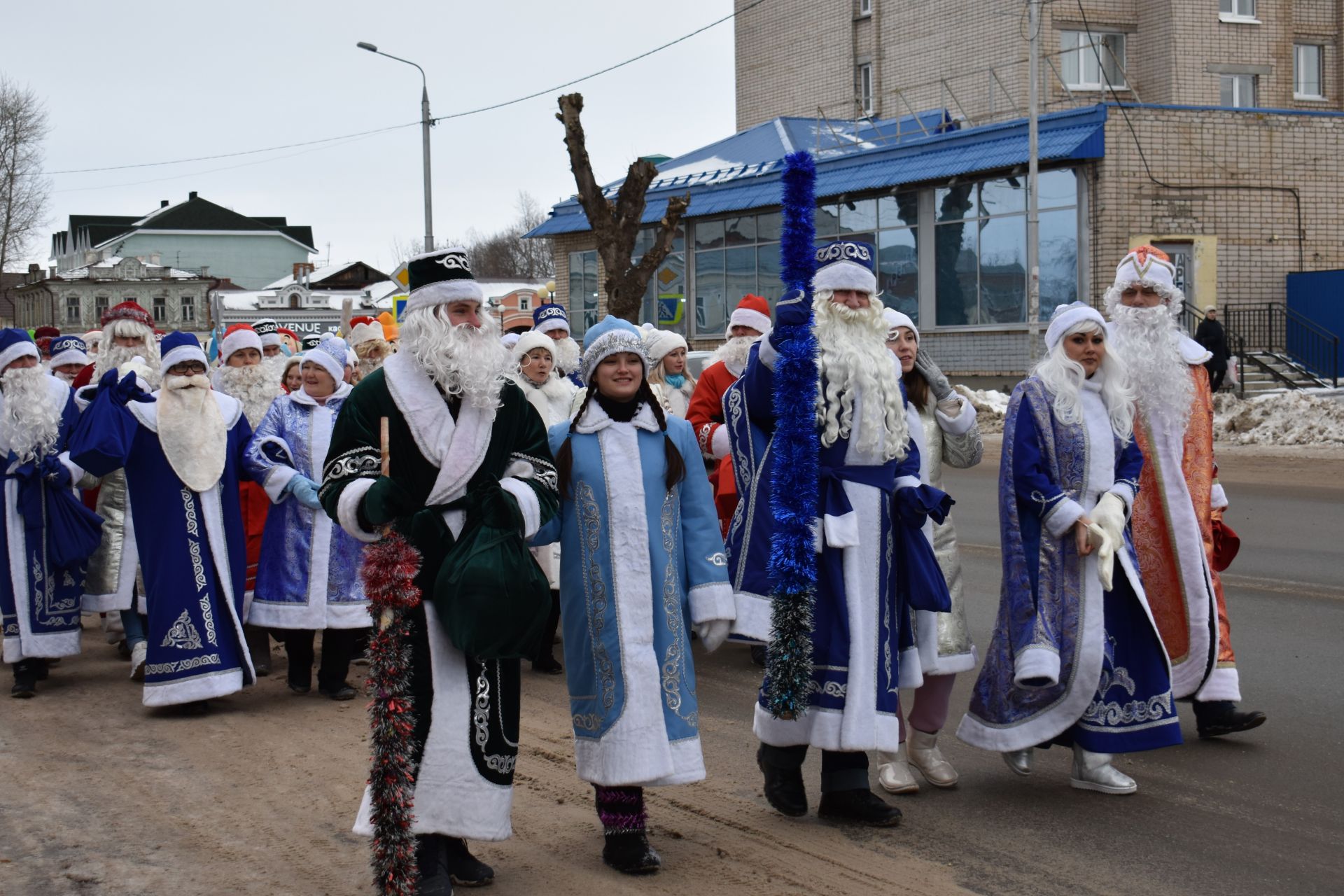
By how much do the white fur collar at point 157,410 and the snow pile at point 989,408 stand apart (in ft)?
A: 53.1

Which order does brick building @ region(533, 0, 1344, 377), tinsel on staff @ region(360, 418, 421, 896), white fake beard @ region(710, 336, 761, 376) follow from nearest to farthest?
tinsel on staff @ region(360, 418, 421, 896)
white fake beard @ region(710, 336, 761, 376)
brick building @ region(533, 0, 1344, 377)

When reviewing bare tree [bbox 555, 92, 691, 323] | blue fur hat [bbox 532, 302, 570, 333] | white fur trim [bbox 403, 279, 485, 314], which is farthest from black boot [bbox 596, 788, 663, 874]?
bare tree [bbox 555, 92, 691, 323]

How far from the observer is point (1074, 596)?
5598 mm

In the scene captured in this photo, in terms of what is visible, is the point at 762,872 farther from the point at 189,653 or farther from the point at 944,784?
the point at 189,653

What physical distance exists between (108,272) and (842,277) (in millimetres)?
84346

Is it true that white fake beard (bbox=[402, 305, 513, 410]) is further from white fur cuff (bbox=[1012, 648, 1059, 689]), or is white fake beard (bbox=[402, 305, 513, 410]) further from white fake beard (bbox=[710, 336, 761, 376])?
white fake beard (bbox=[710, 336, 761, 376])

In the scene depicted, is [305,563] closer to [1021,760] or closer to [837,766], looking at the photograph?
[837,766]

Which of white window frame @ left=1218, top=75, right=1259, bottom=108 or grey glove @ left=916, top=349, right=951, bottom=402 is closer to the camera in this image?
grey glove @ left=916, top=349, right=951, bottom=402

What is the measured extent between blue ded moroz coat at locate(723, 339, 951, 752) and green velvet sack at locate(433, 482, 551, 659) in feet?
3.39

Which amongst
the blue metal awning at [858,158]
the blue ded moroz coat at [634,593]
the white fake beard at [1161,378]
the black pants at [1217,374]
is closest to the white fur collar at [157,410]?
the blue ded moroz coat at [634,593]

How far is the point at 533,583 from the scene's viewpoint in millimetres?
4449

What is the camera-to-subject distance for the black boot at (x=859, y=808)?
524 cm

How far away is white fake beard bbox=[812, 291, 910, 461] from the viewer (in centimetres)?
530

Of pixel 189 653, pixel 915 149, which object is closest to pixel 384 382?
pixel 189 653
